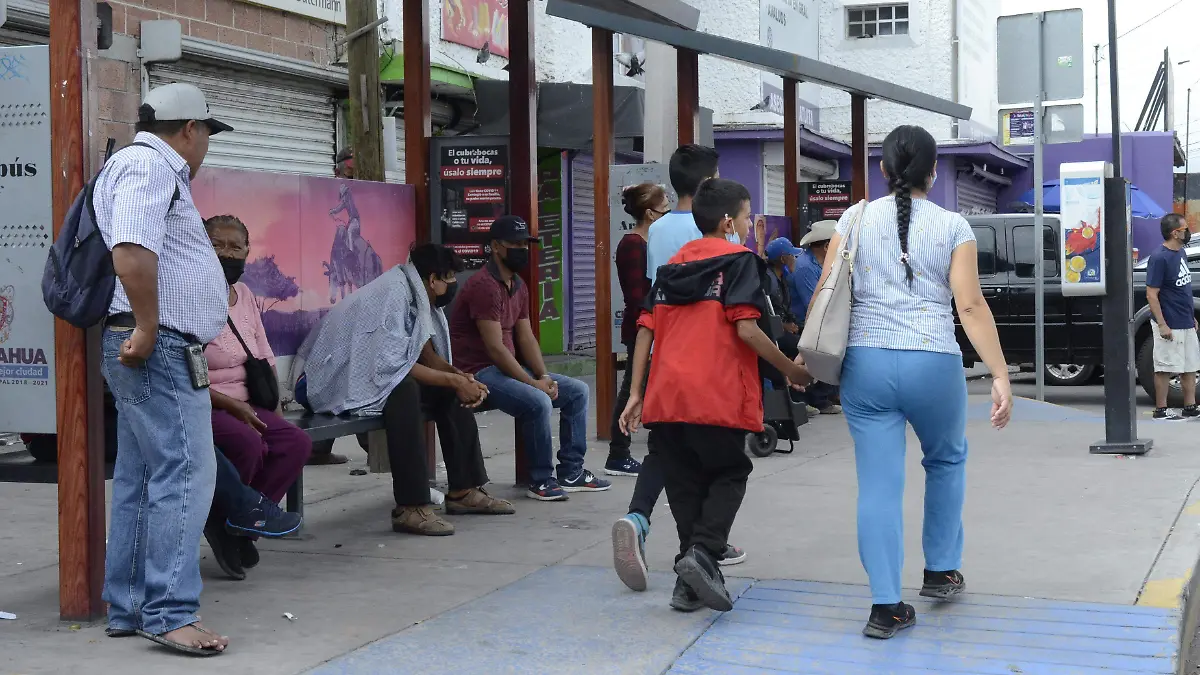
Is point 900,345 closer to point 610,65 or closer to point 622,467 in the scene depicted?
point 622,467

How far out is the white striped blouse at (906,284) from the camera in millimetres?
4906

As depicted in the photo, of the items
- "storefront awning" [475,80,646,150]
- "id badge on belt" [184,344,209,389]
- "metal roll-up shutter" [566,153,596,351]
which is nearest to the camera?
"id badge on belt" [184,344,209,389]

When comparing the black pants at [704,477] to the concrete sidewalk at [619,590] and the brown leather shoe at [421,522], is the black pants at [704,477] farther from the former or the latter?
the brown leather shoe at [421,522]

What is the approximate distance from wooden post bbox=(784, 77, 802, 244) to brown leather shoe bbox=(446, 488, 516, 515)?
6.34 m

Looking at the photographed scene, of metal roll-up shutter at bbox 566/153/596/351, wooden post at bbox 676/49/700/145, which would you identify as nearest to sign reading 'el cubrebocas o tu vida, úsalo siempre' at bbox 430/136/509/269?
wooden post at bbox 676/49/700/145

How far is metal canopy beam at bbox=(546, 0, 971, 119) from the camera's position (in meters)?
9.45

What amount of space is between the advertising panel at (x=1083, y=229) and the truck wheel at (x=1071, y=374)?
18.9ft

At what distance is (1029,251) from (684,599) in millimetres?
9988

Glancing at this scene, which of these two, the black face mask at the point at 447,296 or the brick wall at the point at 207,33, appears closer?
the black face mask at the point at 447,296

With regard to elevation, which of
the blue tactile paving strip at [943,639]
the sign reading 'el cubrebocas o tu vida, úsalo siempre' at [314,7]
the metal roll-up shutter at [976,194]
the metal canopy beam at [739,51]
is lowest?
the blue tactile paving strip at [943,639]

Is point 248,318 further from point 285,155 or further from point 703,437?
point 285,155

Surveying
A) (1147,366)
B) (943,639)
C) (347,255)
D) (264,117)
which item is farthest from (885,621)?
(264,117)

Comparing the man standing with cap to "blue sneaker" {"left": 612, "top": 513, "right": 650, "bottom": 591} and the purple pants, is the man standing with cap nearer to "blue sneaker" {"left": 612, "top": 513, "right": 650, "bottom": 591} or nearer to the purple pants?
the purple pants

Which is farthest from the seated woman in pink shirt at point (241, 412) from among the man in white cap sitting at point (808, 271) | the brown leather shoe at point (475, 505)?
the man in white cap sitting at point (808, 271)
